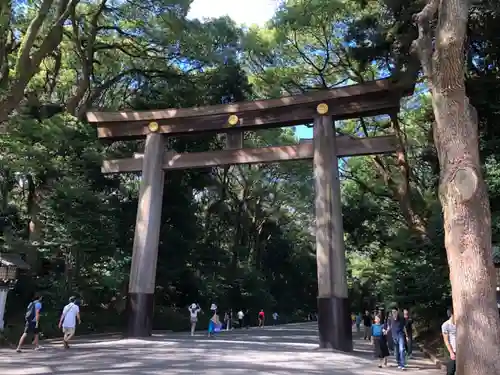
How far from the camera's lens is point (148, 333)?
1406 centimetres

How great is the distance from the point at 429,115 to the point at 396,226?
10.5 m

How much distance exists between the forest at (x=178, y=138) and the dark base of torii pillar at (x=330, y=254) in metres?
3.46

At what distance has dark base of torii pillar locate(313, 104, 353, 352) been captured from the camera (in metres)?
12.0

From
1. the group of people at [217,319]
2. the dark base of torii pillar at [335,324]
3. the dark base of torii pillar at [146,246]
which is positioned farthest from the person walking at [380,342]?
the group of people at [217,319]

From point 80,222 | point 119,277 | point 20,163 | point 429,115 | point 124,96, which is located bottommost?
point 119,277

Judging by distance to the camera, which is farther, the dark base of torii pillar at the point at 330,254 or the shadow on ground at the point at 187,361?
the dark base of torii pillar at the point at 330,254

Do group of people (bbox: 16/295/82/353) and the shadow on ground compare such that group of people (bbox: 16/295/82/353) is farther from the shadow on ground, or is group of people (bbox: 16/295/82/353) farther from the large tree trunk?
the large tree trunk

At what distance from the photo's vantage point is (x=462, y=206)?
20.1 feet

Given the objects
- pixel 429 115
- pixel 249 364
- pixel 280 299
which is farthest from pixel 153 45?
pixel 280 299

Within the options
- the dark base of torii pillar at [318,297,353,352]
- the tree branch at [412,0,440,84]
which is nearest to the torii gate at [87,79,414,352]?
the dark base of torii pillar at [318,297,353,352]

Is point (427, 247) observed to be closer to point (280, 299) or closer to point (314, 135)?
point (314, 135)

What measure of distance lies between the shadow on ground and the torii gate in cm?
137

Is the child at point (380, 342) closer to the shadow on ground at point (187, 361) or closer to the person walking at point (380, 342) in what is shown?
the person walking at point (380, 342)

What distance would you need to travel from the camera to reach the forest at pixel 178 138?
13.8 m
